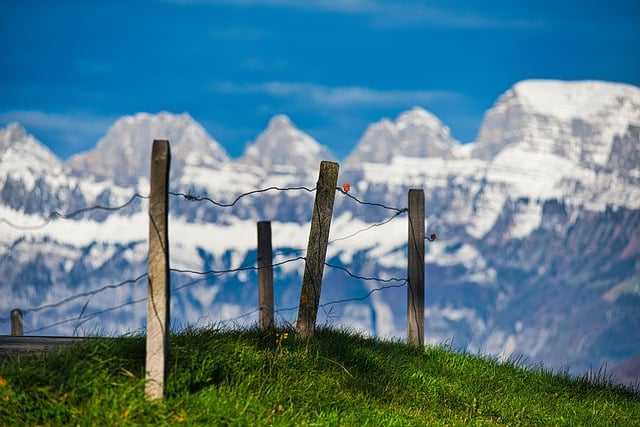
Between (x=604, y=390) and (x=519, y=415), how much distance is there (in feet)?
10.5

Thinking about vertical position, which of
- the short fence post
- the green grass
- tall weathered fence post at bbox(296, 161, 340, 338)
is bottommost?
the short fence post

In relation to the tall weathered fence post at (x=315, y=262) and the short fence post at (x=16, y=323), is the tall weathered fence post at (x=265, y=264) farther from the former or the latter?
the short fence post at (x=16, y=323)

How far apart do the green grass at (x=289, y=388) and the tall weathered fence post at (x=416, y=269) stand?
2.93ft

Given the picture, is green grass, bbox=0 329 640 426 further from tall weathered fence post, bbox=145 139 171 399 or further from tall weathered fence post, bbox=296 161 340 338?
tall weathered fence post, bbox=296 161 340 338

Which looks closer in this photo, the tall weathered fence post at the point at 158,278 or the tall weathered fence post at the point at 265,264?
the tall weathered fence post at the point at 158,278

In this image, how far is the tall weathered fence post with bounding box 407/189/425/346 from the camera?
52.0 feet

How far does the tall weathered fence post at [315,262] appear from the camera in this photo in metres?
12.5

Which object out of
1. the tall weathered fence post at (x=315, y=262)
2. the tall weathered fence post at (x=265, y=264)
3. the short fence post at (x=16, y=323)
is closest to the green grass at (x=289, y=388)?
the tall weathered fence post at (x=315, y=262)

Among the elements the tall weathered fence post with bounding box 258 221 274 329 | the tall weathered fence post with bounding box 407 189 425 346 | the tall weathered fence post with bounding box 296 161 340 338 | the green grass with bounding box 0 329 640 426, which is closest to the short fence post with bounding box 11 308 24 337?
the tall weathered fence post with bounding box 258 221 274 329

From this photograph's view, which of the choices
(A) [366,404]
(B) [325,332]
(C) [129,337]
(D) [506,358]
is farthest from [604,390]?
(C) [129,337]

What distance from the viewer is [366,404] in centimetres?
1091

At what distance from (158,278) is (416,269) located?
24.6 ft

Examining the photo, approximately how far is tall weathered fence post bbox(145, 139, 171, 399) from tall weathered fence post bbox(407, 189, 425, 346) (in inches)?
278

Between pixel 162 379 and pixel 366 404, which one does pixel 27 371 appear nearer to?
pixel 162 379
